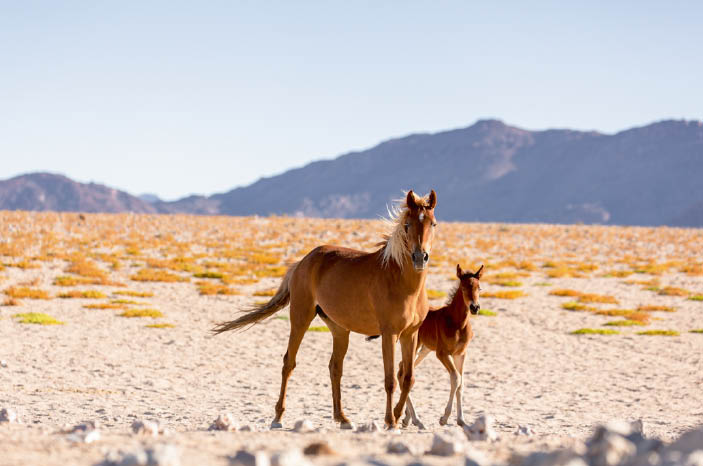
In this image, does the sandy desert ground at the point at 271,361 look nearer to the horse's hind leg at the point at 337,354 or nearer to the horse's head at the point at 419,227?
the horse's hind leg at the point at 337,354

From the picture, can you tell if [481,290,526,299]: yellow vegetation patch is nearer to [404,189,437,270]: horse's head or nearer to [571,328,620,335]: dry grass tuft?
[571,328,620,335]: dry grass tuft

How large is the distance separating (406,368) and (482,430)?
6.11ft

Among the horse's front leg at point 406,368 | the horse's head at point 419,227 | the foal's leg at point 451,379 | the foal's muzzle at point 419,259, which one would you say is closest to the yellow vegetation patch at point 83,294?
the foal's leg at point 451,379

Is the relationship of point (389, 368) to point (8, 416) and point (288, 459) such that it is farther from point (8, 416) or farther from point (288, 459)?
point (8, 416)

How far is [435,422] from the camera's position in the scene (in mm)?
10086

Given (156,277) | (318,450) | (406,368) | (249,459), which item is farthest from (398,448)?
(156,277)

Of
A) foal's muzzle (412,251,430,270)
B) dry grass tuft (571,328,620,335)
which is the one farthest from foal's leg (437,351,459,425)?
dry grass tuft (571,328,620,335)

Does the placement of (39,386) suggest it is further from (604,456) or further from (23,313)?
(604,456)

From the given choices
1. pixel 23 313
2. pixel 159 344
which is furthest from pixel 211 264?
pixel 159 344

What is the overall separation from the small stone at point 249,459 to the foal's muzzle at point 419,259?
2.94 meters

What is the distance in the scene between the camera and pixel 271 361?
15031mm

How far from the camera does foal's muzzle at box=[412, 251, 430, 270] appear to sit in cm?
746

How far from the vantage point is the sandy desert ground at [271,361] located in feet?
22.1

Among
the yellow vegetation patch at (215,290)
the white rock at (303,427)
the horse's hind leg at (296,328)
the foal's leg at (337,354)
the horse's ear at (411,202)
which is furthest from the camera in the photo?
the yellow vegetation patch at (215,290)
